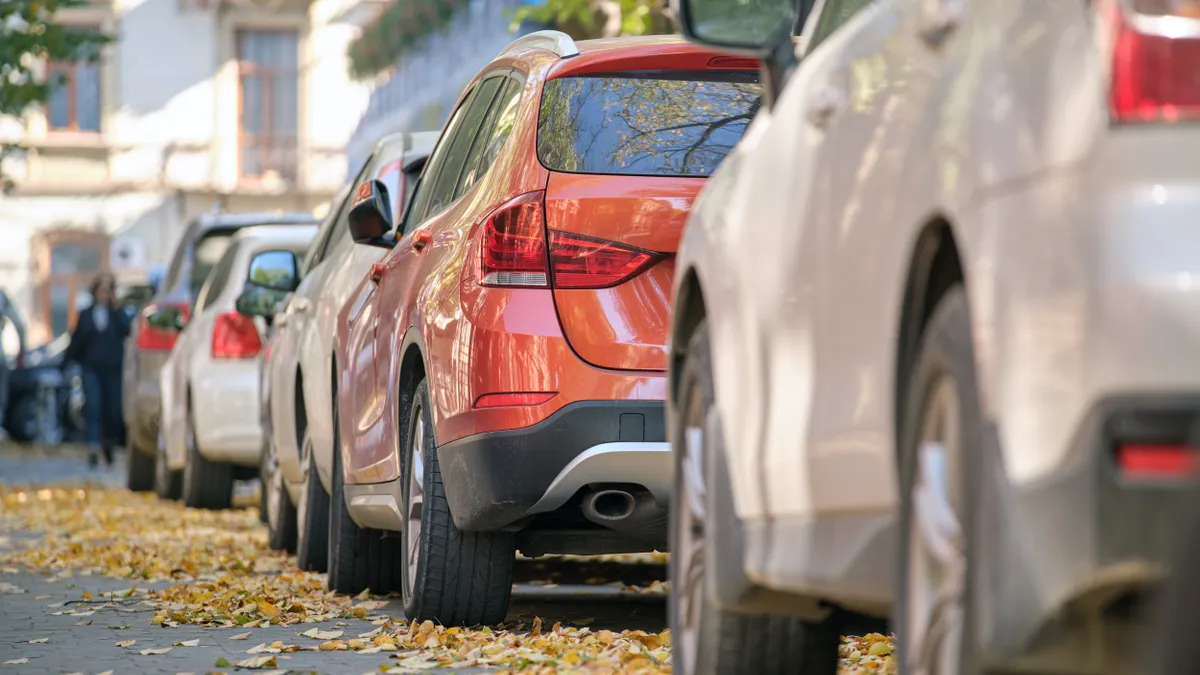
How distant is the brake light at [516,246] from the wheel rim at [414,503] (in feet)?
2.73

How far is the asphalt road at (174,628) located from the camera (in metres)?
7.04

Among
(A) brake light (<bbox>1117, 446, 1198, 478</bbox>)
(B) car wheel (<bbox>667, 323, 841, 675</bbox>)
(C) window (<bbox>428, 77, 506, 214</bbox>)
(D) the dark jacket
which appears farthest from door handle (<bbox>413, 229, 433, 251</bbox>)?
(D) the dark jacket

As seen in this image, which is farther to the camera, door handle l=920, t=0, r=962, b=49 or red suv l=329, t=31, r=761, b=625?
red suv l=329, t=31, r=761, b=625

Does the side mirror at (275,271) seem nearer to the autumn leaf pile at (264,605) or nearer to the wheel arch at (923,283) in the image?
the autumn leaf pile at (264,605)

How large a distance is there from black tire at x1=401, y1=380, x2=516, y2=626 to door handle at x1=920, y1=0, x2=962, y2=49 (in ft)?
12.3

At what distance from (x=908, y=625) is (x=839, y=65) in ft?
3.65

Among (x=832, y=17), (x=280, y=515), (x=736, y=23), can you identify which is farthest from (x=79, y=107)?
(x=736, y=23)

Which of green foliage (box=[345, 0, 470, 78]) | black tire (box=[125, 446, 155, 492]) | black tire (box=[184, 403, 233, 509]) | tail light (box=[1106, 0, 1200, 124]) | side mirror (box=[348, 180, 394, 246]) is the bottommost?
black tire (box=[125, 446, 155, 492])

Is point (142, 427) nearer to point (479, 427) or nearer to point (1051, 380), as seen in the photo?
point (479, 427)

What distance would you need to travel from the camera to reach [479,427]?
22.4 feet

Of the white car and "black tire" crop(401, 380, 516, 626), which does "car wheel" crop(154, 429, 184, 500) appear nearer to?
the white car

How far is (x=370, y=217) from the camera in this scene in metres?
8.63

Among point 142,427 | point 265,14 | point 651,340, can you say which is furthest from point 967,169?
point 265,14

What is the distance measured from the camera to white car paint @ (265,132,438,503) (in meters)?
9.93
